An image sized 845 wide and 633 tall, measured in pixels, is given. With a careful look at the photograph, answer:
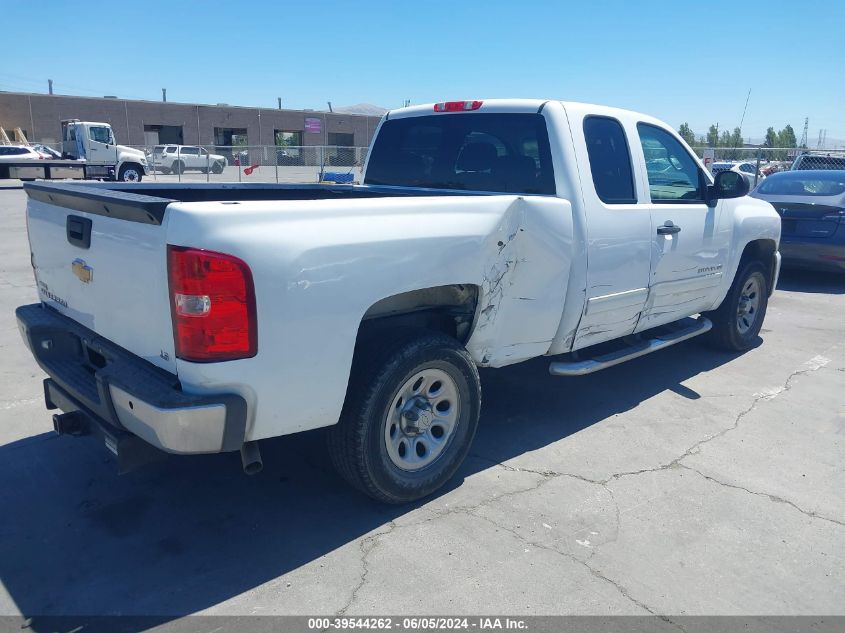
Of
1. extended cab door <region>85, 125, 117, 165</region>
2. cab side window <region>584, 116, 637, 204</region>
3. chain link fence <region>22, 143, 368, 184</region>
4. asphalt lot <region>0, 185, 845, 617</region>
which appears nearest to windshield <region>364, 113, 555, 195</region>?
cab side window <region>584, 116, 637, 204</region>

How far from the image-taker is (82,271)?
10.7 feet

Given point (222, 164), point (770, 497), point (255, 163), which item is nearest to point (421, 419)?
point (770, 497)

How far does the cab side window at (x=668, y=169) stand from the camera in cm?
496

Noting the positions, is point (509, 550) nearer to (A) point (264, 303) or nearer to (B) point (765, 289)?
(A) point (264, 303)

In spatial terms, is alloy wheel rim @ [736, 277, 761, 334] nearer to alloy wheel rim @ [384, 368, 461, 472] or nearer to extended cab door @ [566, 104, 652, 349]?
extended cab door @ [566, 104, 652, 349]

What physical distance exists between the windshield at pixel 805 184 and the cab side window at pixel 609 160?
6.95 metres

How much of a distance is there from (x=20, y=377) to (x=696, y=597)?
5.01 metres

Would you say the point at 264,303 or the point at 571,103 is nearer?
the point at 264,303

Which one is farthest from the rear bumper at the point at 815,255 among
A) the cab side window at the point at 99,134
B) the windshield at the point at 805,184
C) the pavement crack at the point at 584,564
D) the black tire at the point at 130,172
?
the cab side window at the point at 99,134

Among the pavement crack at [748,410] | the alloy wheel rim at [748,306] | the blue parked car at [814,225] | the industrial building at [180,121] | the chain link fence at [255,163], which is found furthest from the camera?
the industrial building at [180,121]

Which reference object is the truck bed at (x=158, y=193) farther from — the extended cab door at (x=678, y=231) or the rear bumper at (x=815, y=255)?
the rear bumper at (x=815, y=255)

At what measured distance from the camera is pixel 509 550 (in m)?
3.21

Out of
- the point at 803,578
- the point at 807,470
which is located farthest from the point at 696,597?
the point at 807,470

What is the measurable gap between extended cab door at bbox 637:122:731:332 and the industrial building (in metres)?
40.5
